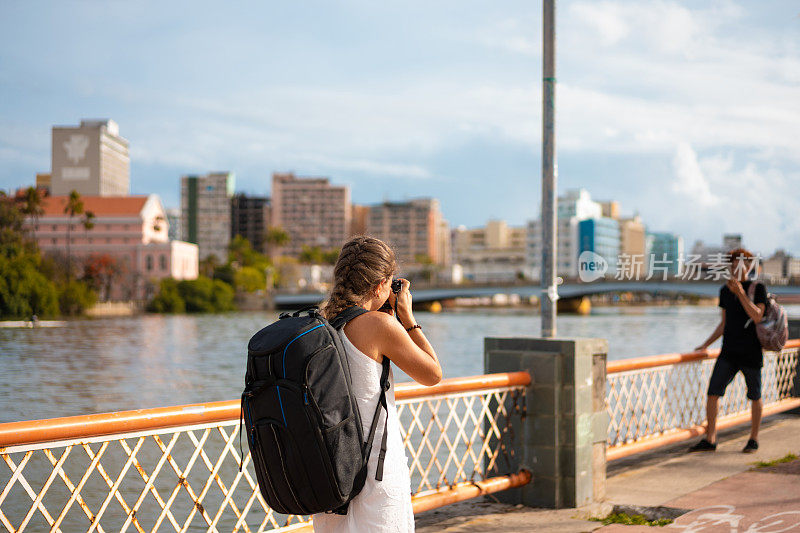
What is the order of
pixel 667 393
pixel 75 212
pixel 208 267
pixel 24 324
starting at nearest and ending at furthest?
1. pixel 667 393
2. pixel 24 324
3. pixel 75 212
4. pixel 208 267

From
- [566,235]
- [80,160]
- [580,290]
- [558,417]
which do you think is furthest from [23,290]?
[566,235]

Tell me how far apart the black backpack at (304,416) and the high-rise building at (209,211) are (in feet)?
620

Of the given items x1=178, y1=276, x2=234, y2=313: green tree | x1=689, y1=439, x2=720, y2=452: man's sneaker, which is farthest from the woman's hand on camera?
x1=178, y1=276, x2=234, y2=313: green tree

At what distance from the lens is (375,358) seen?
2.68 meters

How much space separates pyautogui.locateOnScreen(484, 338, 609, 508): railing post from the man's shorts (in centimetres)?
188

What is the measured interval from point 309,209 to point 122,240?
83073mm

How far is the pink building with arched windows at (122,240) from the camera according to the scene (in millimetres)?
100000

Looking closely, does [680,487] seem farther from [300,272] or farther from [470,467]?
[300,272]

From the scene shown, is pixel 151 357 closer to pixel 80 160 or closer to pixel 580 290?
pixel 580 290

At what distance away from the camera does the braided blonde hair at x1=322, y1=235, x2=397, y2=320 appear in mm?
2754

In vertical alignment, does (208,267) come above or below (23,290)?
above

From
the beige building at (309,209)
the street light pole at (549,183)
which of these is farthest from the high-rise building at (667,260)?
the beige building at (309,209)

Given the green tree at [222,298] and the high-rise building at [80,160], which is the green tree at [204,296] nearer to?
the green tree at [222,298]

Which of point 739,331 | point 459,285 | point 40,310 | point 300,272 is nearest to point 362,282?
point 739,331
